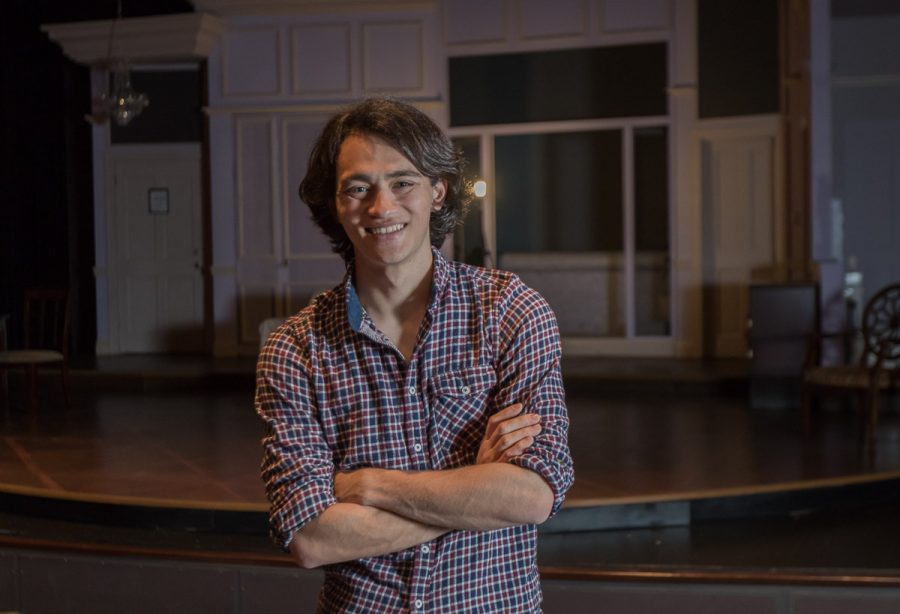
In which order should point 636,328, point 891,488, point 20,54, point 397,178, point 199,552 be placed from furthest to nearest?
point 20,54, point 636,328, point 891,488, point 199,552, point 397,178

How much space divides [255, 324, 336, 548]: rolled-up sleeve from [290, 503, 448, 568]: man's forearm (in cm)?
2

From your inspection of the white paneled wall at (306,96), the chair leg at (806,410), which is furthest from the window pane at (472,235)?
the chair leg at (806,410)

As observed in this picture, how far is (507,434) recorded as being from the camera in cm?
171

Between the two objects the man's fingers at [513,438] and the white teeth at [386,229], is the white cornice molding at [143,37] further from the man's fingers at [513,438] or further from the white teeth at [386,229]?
the man's fingers at [513,438]

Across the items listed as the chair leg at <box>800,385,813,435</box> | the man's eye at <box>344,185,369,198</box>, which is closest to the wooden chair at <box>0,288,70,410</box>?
the chair leg at <box>800,385,813,435</box>

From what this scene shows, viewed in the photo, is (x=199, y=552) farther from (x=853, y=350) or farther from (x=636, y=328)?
(x=636, y=328)

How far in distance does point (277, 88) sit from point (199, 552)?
6.75m

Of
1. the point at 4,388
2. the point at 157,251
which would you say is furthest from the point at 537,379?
the point at 157,251

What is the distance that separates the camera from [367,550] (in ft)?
5.77

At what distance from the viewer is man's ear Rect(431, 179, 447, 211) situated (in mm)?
1828

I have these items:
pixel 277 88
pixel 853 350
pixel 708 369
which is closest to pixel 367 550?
pixel 853 350

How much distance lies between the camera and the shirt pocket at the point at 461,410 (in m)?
1.77

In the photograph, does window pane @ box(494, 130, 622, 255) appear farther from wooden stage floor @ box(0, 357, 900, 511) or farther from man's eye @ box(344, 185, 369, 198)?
man's eye @ box(344, 185, 369, 198)

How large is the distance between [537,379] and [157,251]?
30.7ft
